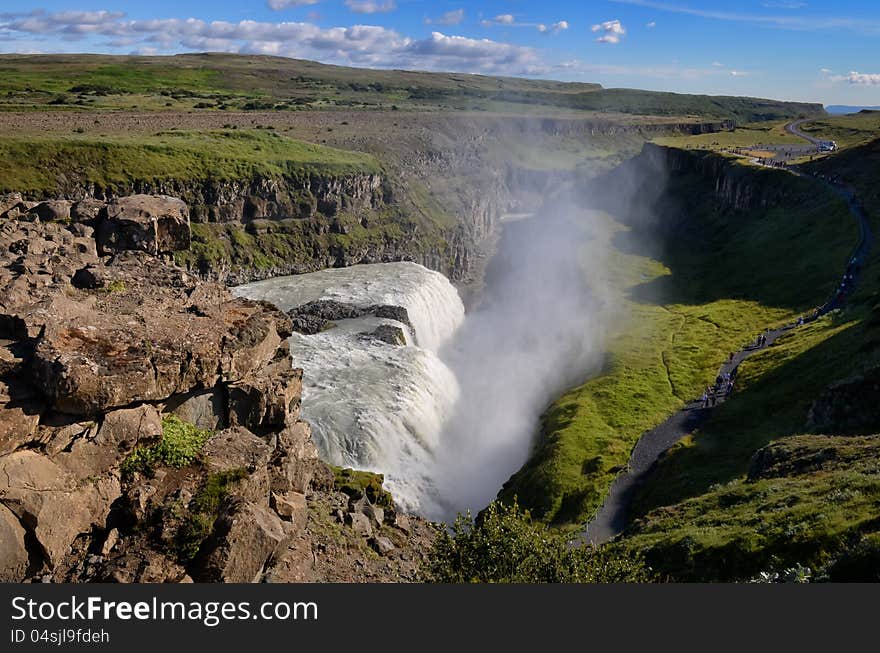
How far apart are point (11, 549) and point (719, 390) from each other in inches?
2413

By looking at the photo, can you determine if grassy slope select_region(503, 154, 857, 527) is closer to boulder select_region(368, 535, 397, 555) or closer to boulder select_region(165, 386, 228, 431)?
boulder select_region(368, 535, 397, 555)

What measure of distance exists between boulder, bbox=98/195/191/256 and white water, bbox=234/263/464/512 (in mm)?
25180

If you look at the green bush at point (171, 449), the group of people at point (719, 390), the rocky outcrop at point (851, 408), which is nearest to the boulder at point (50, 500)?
the green bush at point (171, 449)

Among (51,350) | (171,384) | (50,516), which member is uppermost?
(51,350)

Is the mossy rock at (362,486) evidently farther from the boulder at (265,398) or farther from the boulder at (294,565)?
the boulder at (294,565)

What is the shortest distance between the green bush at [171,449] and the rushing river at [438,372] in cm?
3203

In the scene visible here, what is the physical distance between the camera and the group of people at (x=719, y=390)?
209 feet

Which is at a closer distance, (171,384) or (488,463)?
(171,384)

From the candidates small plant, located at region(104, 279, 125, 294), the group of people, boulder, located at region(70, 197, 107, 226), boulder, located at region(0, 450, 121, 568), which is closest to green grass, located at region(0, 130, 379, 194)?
boulder, located at region(70, 197, 107, 226)

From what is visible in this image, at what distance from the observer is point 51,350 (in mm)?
22047

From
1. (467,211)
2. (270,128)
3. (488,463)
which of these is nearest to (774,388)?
(488,463)

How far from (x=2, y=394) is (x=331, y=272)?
93429 mm

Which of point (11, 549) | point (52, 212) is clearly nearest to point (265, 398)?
point (11, 549)

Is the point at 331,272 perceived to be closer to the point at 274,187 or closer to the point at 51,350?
the point at 274,187
